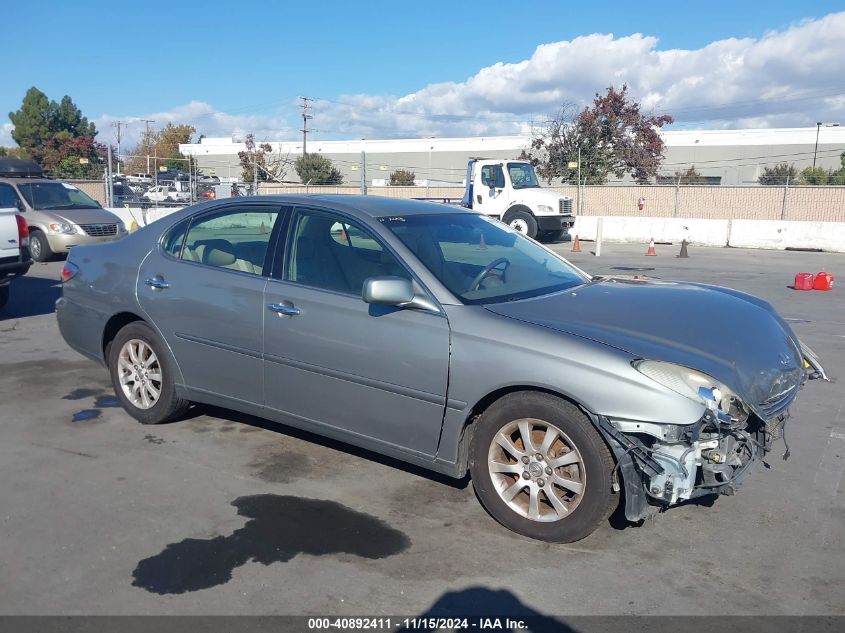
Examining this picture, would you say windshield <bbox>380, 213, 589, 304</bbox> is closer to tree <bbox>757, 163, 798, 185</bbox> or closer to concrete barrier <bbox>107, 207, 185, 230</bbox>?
concrete barrier <bbox>107, 207, 185, 230</bbox>

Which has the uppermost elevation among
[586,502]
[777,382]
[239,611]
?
[777,382]

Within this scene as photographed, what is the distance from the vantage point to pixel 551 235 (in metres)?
24.3

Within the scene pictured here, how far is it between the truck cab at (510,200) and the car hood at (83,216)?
10505 mm

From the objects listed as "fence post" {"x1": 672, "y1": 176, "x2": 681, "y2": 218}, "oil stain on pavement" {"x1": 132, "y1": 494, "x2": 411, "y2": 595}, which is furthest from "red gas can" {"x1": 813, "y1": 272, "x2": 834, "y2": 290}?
"fence post" {"x1": 672, "y1": 176, "x2": 681, "y2": 218}

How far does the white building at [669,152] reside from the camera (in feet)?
178

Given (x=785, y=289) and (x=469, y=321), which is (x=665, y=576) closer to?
(x=469, y=321)

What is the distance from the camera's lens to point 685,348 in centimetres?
387

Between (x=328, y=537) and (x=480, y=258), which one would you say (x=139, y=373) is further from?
(x=480, y=258)

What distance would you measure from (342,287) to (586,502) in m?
1.88

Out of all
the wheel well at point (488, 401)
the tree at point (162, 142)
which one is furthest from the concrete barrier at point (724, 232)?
the tree at point (162, 142)

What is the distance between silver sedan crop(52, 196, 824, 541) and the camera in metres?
3.69

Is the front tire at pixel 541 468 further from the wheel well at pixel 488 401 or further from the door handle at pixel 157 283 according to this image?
the door handle at pixel 157 283

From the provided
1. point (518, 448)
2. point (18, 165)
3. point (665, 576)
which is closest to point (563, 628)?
point (665, 576)

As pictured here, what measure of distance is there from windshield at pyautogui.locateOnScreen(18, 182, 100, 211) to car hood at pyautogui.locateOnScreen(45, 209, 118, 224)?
0.31 m
